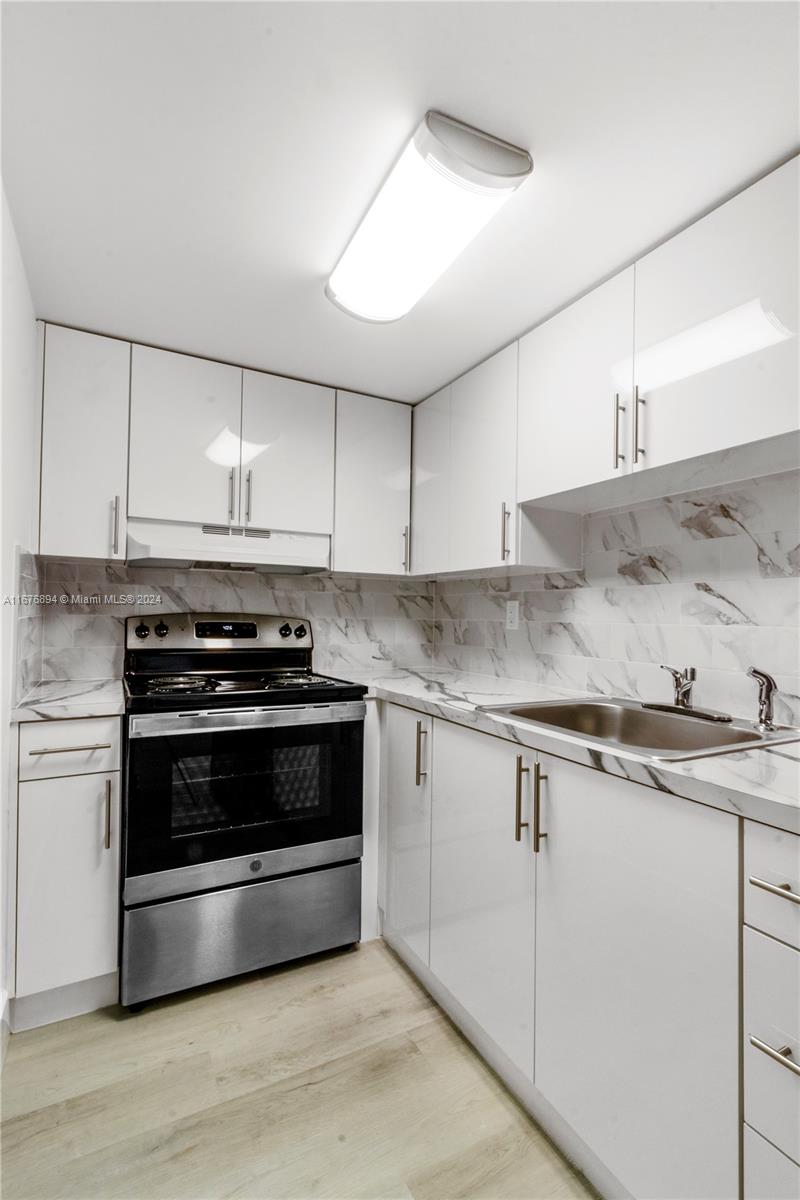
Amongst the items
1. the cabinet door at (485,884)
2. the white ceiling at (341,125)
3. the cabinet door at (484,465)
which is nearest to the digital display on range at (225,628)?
the cabinet door at (484,465)

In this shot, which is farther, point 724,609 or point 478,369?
point 478,369

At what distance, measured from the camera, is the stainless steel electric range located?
73.5 inches

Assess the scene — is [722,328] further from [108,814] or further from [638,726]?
[108,814]

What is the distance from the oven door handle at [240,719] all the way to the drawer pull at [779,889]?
4.73 feet

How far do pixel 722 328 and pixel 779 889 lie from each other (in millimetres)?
1143

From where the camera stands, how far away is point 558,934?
137 cm

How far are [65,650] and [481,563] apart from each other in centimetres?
163

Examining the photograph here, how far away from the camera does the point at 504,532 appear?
2080 mm

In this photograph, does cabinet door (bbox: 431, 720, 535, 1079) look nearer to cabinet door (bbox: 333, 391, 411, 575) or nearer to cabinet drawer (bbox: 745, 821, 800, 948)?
cabinet drawer (bbox: 745, 821, 800, 948)

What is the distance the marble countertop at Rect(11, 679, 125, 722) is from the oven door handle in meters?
0.11

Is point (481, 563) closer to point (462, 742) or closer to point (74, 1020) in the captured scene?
point (462, 742)

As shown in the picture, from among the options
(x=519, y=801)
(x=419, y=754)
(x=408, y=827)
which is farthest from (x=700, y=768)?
(x=408, y=827)

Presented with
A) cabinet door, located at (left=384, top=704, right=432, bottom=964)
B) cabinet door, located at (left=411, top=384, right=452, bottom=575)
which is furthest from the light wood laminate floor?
cabinet door, located at (left=411, top=384, right=452, bottom=575)

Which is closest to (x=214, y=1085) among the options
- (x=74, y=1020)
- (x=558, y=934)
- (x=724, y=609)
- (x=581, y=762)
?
(x=74, y=1020)
